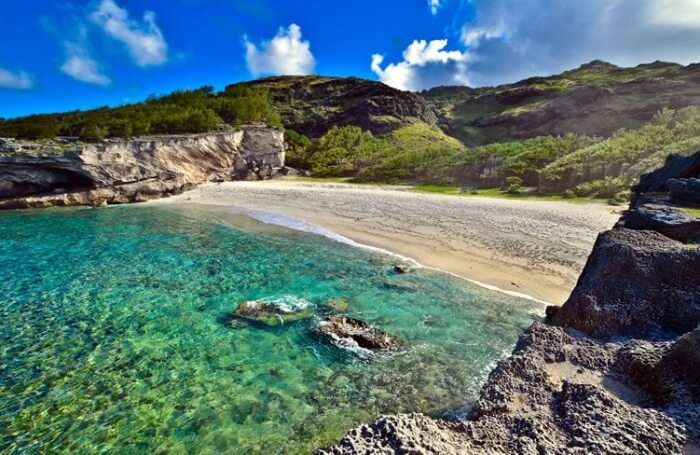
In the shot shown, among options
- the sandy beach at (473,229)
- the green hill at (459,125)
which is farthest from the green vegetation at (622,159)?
the sandy beach at (473,229)

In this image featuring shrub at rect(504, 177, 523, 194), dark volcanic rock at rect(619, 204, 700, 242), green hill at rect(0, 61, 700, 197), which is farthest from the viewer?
shrub at rect(504, 177, 523, 194)

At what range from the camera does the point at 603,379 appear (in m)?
4.54

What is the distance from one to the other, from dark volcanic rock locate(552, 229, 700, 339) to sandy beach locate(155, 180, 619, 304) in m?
6.45

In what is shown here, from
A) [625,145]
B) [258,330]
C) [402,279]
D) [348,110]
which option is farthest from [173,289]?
[348,110]

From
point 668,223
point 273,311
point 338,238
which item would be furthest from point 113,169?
point 668,223

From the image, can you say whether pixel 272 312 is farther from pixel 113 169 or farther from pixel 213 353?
pixel 113 169

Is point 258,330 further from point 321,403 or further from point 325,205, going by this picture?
point 325,205

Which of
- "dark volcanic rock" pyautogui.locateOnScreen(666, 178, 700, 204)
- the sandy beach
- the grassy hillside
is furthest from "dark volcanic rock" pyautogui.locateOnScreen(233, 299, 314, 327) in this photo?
the grassy hillside

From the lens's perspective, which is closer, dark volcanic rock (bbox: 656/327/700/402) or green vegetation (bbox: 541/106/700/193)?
dark volcanic rock (bbox: 656/327/700/402)

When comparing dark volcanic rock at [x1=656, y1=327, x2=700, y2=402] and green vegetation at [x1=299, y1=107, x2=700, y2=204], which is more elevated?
green vegetation at [x1=299, y1=107, x2=700, y2=204]

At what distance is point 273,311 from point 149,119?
46469 mm

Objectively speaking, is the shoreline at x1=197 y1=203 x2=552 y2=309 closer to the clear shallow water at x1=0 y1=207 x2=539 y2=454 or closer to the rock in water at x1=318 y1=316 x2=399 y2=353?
the clear shallow water at x1=0 y1=207 x2=539 y2=454

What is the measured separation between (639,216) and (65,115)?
66.5m

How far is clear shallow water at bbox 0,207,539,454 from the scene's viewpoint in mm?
6801
